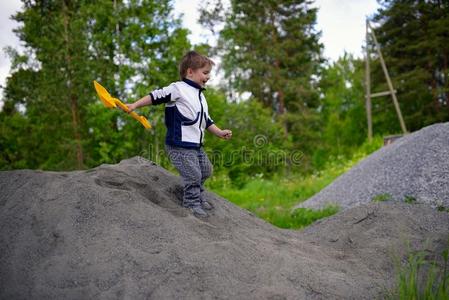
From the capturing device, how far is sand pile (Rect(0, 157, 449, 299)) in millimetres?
2783

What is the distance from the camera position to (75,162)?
15.0 m

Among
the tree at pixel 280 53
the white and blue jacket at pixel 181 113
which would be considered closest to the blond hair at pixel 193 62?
the white and blue jacket at pixel 181 113

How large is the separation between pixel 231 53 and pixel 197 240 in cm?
1983

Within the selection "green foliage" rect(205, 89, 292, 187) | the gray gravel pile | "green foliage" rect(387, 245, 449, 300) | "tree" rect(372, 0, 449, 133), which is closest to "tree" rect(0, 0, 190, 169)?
"green foliage" rect(205, 89, 292, 187)

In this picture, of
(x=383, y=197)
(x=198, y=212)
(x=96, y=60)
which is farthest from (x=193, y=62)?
(x=96, y=60)

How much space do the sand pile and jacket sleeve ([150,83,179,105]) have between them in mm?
792

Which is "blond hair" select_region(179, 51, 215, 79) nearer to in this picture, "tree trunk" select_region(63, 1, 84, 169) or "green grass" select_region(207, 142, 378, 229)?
"green grass" select_region(207, 142, 378, 229)

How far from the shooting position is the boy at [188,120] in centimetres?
398

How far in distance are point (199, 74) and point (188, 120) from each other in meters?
0.45

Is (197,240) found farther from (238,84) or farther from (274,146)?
(238,84)

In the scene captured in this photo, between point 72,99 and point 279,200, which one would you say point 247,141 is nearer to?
point 72,99

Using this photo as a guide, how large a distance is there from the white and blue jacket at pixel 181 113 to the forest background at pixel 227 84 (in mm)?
3274

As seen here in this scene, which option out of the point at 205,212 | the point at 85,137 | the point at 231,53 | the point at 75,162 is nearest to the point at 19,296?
the point at 205,212

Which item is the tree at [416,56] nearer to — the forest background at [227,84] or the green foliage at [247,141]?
the forest background at [227,84]
